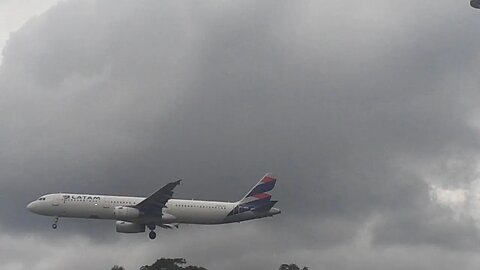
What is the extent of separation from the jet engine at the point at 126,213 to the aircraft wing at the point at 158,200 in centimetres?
93

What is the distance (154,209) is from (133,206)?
9.47 feet

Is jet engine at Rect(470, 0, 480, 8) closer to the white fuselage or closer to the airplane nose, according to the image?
the white fuselage

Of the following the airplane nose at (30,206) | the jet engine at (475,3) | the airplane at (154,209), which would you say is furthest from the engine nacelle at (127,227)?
the jet engine at (475,3)

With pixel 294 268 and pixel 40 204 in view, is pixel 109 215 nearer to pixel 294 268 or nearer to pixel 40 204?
pixel 40 204

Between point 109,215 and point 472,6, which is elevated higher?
point 472,6

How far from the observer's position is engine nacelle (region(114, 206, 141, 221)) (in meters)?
115

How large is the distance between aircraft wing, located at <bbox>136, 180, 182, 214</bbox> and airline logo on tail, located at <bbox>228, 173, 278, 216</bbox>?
9809 mm

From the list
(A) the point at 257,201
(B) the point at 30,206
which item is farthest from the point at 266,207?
(B) the point at 30,206

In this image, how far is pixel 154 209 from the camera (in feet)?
382

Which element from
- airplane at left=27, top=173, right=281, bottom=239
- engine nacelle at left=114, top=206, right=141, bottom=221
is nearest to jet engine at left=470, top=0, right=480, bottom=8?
airplane at left=27, top=173, right=281, bottom=239

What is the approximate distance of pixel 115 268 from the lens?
146375 millimetres

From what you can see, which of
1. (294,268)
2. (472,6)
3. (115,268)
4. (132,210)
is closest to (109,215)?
(132,210)

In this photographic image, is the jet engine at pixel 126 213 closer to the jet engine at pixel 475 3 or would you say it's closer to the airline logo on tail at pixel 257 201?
the airline logo on tail at pixel 257 201

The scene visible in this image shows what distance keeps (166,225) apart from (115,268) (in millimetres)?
30542
